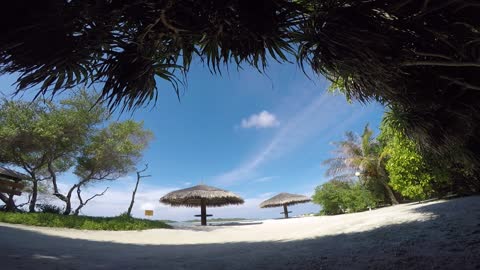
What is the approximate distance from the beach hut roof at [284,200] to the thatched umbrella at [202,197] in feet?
15.3

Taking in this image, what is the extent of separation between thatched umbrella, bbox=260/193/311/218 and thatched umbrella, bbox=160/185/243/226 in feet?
15.4

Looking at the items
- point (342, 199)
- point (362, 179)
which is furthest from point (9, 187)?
point (362, 179)

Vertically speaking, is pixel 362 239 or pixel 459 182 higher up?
pixel 459 182

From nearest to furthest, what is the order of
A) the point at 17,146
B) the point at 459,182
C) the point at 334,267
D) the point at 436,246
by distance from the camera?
1. the point at 334,267
2. the point at 436,246
3. the point at 459,182
4. the point at 17,146

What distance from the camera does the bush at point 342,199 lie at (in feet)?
57.4

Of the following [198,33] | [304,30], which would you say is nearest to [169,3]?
[198,33]

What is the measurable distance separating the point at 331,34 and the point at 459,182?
41.8 ft

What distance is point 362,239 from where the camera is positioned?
5.53 m

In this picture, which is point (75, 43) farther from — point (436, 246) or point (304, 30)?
point (436, 246)

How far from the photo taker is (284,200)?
72.7 feet

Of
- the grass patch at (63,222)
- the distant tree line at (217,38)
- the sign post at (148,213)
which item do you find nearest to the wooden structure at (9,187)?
the grass patch at (63,222)

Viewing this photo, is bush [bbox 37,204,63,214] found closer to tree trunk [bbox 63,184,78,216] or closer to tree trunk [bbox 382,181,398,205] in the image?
tree trunk [bbox 63,184,78,216]

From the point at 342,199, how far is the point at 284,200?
16.7ft

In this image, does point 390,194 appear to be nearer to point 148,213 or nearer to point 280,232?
point 280,232
